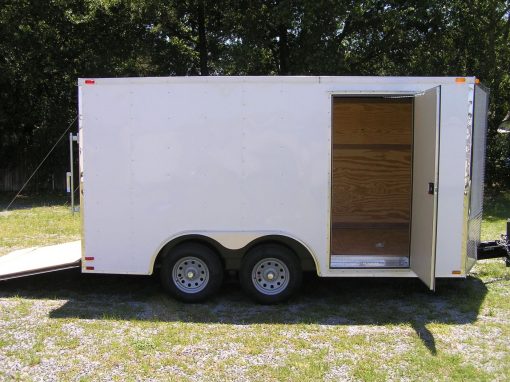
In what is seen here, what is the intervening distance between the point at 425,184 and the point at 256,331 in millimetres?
2429

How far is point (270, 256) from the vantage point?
18.6 feet

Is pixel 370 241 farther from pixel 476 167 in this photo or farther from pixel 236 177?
pixel 236 177

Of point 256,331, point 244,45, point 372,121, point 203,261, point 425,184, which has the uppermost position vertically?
point 244,45

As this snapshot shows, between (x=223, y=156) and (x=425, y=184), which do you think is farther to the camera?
(x=223, y=156)

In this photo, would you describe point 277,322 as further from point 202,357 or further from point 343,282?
point 343,282

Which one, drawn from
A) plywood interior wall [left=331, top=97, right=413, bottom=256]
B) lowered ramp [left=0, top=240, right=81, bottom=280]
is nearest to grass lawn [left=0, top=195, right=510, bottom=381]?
lowered ramp [left=0, top=240, right=81, bottom=280]

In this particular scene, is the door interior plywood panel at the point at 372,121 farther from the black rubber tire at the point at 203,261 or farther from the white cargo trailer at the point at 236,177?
the black rubber tire at the point at 203,261

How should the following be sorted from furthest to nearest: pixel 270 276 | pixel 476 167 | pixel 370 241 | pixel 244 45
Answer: pixel 244 45 < pixel 370 241 < pixel 476 167 < pixel 270 276

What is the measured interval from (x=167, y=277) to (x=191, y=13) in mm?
16076

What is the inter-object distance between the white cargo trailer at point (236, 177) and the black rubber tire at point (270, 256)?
0.5 inches

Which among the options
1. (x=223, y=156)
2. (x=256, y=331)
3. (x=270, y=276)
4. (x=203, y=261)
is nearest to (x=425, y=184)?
(x=270, y=276)

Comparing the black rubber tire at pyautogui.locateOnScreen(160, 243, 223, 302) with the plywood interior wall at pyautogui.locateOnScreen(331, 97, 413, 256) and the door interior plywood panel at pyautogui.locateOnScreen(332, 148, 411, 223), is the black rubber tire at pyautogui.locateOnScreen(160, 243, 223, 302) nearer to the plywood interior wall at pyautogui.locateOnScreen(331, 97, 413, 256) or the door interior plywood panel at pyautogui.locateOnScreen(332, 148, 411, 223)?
the plywood interior wall at pyautogui.locateOnScreen(331, 97, 413, 256)

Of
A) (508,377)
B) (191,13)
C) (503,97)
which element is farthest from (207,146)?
(503,97)

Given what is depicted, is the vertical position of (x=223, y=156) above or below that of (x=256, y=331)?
above
